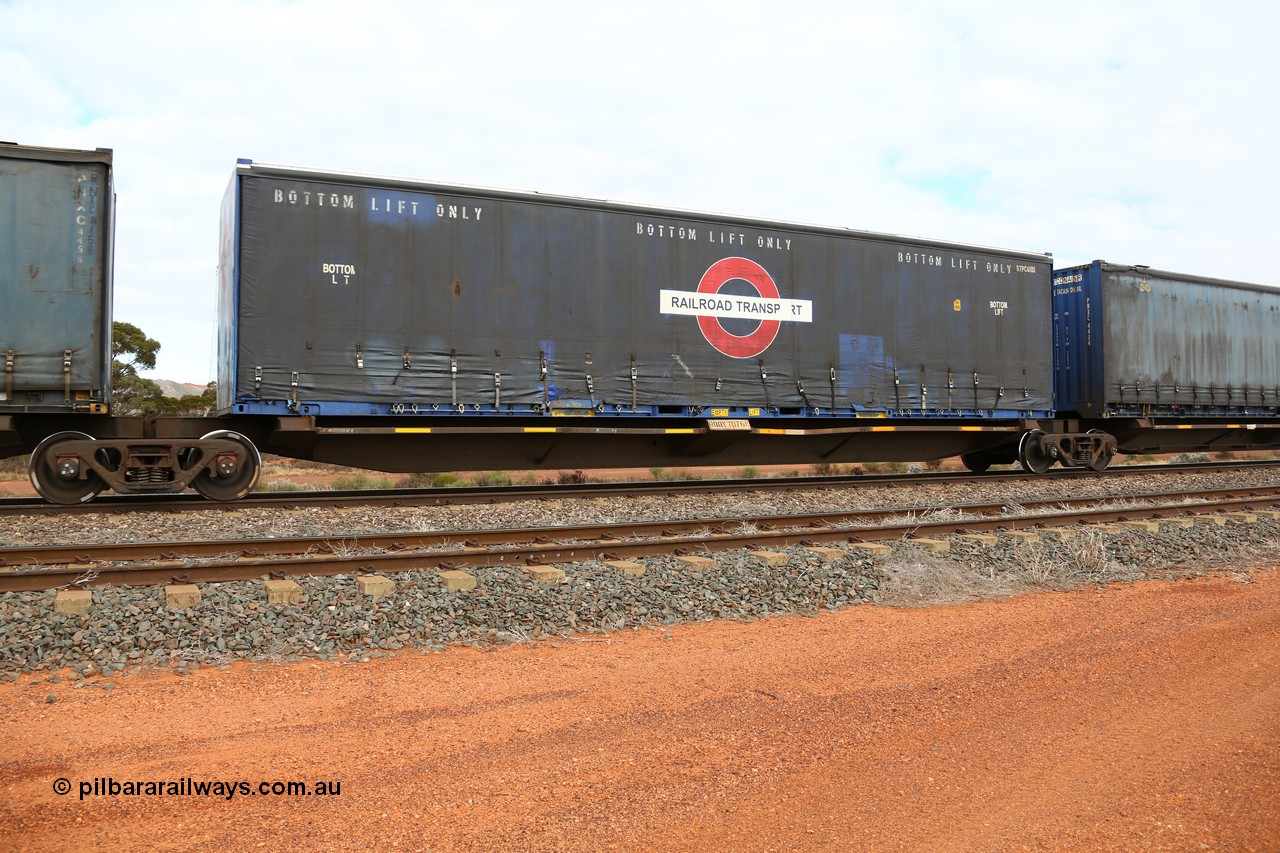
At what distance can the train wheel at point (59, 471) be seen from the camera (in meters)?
9.47

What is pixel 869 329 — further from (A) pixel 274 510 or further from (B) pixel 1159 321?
(A) pixel 274 510

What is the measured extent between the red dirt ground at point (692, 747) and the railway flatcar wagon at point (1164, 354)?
1212 centimetres

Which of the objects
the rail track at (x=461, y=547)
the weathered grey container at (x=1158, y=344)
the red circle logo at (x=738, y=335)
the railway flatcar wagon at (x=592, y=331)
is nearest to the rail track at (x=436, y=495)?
the railway flatcar wagon at (x=592, y=331)

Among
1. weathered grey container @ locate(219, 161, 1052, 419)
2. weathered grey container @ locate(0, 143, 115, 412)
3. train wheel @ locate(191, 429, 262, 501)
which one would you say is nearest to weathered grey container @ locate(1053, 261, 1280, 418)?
weathered grey container @ locate(219, 161, 1052, 419)

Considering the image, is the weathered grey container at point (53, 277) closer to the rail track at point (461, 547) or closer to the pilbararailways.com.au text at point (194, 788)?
the rail track at point (461, 547)

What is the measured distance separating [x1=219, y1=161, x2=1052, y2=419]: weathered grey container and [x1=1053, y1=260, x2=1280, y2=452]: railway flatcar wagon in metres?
2.27

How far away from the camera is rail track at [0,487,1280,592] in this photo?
6.19 metres

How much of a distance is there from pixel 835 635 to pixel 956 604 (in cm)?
149

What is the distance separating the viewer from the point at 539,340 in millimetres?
11695

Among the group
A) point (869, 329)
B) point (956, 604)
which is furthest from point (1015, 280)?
point (956, 604)

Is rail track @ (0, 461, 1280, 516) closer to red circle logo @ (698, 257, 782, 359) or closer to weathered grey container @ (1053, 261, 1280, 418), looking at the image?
weathered grey container @ (1053, 261, 1280, 418)

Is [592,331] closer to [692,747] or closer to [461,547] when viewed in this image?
[461,547]

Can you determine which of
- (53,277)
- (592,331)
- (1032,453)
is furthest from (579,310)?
(1032,453)

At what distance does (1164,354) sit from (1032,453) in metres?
4.11
